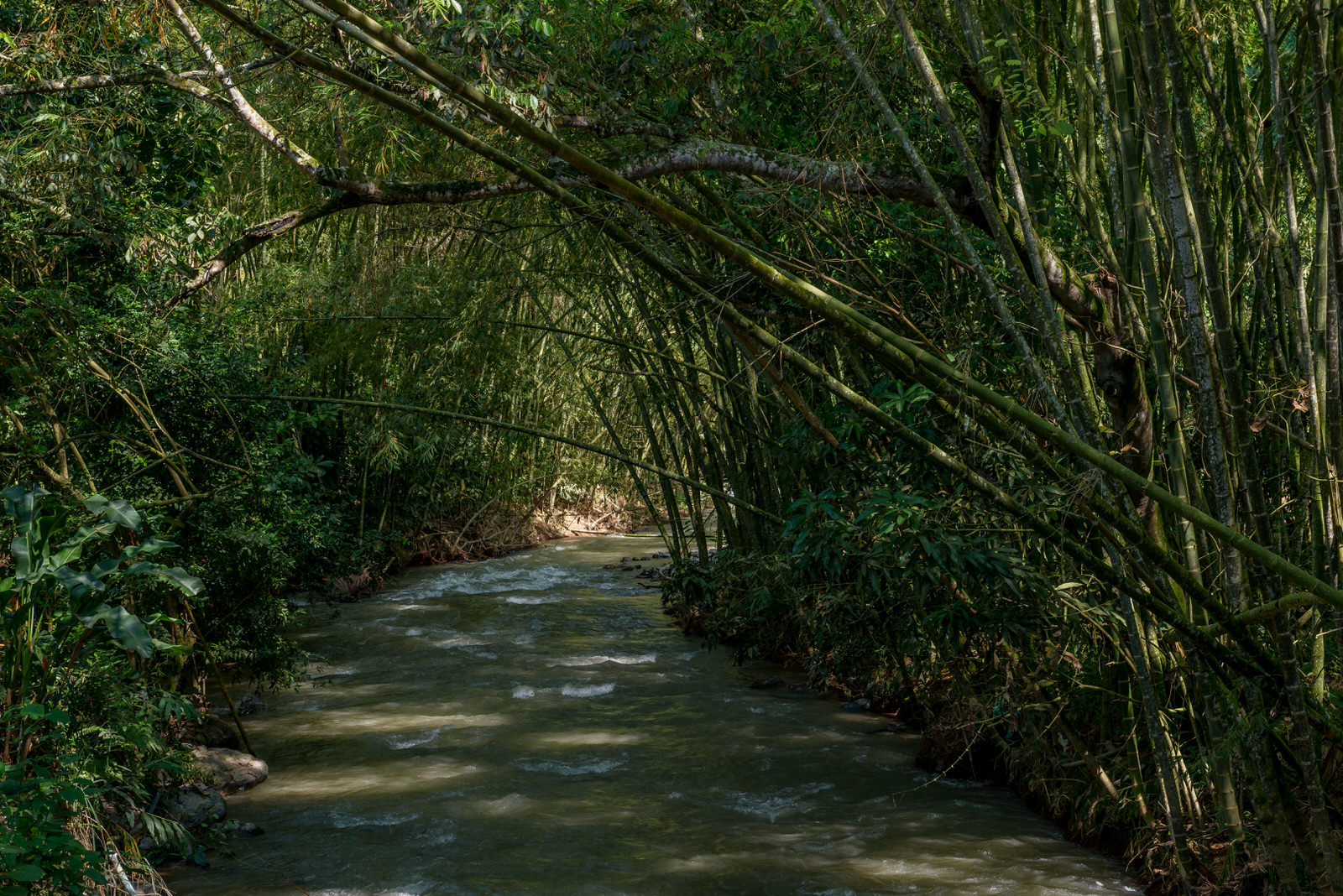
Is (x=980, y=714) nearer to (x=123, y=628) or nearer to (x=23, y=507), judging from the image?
(x=123, y=628)

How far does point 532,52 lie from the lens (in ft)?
13.4

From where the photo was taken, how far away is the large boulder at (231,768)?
405 cm

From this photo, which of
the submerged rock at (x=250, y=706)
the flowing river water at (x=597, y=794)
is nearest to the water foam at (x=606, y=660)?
the flowing river water at (x=597, y=794)

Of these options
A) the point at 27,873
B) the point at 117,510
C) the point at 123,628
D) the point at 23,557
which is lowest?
the point at 27,873

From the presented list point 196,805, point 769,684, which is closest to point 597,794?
point 196,805

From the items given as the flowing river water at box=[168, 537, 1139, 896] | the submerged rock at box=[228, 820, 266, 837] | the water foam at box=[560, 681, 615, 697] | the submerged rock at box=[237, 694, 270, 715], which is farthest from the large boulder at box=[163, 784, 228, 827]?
the water foam at box=[560, 681, 615, 697]

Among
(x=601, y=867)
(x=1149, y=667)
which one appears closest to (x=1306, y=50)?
(x=1149, y=667)

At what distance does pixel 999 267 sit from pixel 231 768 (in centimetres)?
359

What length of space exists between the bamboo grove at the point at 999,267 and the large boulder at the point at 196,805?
136cm

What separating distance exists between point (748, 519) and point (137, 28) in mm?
3861

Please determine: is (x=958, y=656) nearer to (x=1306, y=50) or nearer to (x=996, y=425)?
(x=996, y=425)

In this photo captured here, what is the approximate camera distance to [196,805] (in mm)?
3576

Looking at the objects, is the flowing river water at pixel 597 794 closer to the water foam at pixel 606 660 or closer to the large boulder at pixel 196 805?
the water foam at pixel 606 660

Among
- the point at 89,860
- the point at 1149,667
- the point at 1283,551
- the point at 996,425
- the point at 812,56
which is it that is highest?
the point at 812,56
